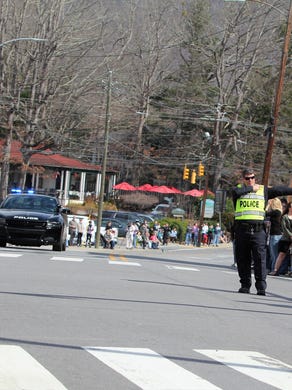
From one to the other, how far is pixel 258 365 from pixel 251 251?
246 inches

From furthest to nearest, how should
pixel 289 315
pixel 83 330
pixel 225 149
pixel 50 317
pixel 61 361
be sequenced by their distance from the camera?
1. pixel 225 149
2. pixel 289 315
3. pixel 50 317
4. pixel 83 330
5. pixel 61 361

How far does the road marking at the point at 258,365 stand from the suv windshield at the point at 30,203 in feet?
54.4

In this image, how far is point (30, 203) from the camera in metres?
24.8

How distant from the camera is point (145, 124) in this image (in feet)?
252

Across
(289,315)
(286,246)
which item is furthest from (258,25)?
(289,315)

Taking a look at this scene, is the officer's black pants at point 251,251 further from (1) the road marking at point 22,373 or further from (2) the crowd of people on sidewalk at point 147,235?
(2) the crowd of people on sidewalk at point 147,235

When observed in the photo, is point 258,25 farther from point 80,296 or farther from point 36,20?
point 80,296

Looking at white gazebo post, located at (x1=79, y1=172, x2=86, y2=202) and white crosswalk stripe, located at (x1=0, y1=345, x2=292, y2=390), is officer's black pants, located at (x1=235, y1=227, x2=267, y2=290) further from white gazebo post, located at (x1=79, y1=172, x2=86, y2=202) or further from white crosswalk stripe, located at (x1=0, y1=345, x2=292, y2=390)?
white gazebo post, located at (x1=79, y1=172, x2=86, y2=202)

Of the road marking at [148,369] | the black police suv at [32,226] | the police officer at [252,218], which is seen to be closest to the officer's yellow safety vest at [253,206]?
the police officer at [252,218]

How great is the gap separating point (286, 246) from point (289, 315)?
368 inches

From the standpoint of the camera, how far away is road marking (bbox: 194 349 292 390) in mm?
7145

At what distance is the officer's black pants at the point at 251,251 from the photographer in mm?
13711

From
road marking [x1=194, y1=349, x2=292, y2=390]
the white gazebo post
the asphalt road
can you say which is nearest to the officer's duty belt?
the asphalt road

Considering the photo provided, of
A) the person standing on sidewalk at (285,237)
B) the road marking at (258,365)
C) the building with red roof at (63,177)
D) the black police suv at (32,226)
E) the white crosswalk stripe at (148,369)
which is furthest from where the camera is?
the building with red roof at (63,177)
